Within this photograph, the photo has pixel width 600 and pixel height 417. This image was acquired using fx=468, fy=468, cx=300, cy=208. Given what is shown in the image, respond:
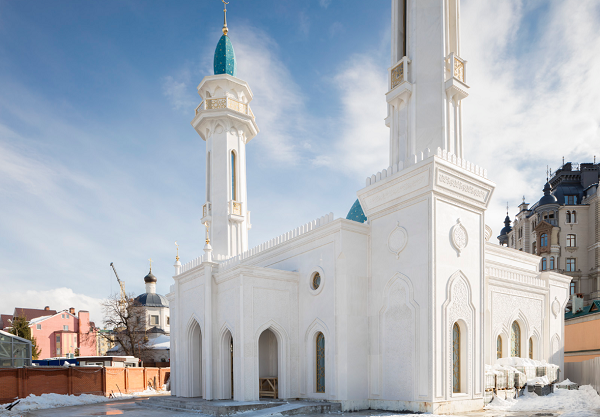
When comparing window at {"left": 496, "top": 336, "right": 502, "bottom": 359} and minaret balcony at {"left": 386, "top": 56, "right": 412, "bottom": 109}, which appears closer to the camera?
minaret balcony at {"left": 386, "top": 56, "right": 412, "bottom": 109}

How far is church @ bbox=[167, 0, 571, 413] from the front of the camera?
12.6 m

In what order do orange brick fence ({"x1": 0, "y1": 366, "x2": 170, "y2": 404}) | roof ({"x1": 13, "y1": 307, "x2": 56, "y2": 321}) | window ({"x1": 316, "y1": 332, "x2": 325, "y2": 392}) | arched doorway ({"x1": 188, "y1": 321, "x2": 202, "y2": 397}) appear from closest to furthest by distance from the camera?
1. window ({"x1": 316, "y1": 332, "x2": 325, "y2": 392})
2. arched doorway ({"x1": 188, "y1": 321, "x2": 202, "y2": 397})
3. orange brick fence ({"x1": 0, "y1": 366, "x2": 170, "y2": 404})
4. roof ({"x1": 13, "y1": 307, "x2": 56, "y2": 321})

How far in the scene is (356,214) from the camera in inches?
813

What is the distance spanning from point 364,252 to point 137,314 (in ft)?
93.2

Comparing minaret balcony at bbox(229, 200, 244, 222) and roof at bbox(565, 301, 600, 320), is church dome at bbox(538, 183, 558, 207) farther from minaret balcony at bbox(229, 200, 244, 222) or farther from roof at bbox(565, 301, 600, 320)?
minaret balcony at bbox(229, 200, 244, 222)

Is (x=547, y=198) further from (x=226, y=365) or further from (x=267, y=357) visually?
(x=226, y=365)

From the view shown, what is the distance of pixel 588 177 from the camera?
45.4 m

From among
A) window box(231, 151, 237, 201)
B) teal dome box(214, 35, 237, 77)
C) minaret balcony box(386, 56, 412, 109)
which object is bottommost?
window box(231, 151, 237, 201)

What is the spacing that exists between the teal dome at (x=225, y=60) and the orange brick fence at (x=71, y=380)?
602 inches

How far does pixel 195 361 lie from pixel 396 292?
8820 mm

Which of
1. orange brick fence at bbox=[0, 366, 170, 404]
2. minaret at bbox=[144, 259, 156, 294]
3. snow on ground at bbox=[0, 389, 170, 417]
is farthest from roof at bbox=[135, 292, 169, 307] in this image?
snow on ground at bbox=[0, 389, 170, 417]

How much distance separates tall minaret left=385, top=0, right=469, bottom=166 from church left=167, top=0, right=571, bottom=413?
1.5 inches

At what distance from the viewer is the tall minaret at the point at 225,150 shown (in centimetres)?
2195

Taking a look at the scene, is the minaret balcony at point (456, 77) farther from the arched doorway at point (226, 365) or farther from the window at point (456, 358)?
the arched doorway at point (226, 365)
